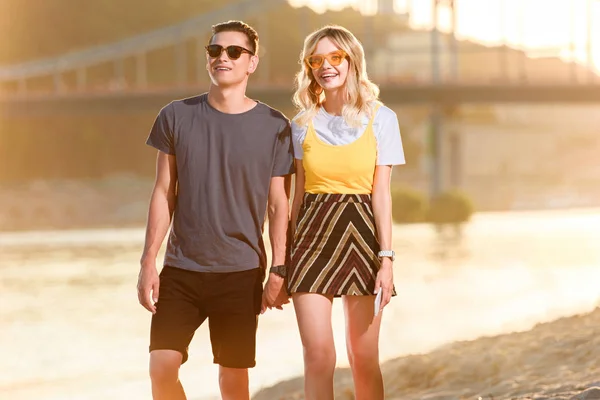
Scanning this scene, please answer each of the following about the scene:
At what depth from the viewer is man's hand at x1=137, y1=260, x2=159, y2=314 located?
375 cm

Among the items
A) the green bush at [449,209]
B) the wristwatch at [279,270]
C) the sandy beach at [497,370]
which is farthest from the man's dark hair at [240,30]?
the green bush at [449,209]

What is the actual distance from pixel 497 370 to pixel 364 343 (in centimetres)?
280

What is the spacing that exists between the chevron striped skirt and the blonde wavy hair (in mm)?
251

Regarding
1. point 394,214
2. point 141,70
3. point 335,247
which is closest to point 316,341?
point 335,247

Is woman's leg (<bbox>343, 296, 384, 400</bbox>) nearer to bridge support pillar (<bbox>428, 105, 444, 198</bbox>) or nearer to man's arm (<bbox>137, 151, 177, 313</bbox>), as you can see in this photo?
man's arm (<bbox>137, 151, 177, 313</bbox>)

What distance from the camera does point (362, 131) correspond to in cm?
380

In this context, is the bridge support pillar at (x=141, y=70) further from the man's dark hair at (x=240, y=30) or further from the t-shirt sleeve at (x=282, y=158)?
the t-shirt sleeve at (x=282, y=158)

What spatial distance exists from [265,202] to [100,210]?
5347 cm

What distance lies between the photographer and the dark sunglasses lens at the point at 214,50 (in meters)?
3.83

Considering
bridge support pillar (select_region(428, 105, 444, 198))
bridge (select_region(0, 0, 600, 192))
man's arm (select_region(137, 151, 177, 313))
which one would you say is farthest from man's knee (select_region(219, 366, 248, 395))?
bridge support pillar (select_region(428, 105, 444, 198))

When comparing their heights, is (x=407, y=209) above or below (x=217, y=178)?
below

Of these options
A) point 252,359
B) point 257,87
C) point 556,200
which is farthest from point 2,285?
point 556,200

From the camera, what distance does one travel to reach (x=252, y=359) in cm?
396

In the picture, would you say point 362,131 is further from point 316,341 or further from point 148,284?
point 148,284
